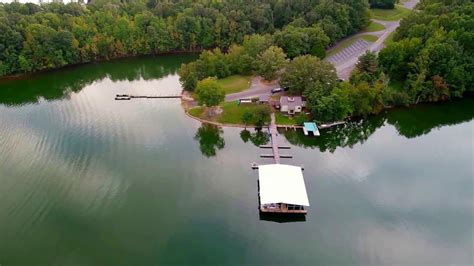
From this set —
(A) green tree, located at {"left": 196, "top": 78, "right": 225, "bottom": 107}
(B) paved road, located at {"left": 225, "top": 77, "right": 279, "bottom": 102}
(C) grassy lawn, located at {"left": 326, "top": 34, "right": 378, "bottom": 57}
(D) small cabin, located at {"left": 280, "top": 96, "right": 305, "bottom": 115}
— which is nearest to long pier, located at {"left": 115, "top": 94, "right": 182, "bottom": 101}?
(B) paved road, located at {"left": 225, "top": 77, "right": 279, "bottom": 102}

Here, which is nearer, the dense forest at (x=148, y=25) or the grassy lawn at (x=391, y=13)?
the dense forest at (x=148, y=25)

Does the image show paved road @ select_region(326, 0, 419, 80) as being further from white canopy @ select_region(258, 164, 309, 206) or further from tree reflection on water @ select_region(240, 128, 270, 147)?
white canopy @ select_region(258, 164, 309, 206)

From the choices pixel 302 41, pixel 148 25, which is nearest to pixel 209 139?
pixel 302 41

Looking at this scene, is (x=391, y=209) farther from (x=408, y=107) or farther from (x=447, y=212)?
(x=408, y=107)

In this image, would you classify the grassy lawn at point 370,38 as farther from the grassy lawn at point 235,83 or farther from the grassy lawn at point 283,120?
the grassy lawn at point 283,120

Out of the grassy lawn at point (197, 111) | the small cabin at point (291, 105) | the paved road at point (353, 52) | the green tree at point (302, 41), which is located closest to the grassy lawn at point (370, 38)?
the paved road at point (353, 52)

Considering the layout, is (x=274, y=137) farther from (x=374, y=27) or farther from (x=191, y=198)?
(x=374, y=27)

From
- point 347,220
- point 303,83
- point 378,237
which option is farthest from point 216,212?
point 303,83
